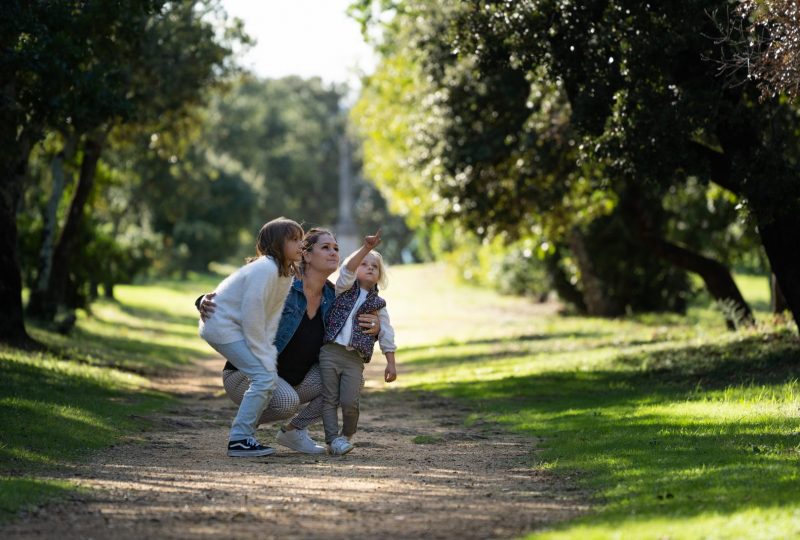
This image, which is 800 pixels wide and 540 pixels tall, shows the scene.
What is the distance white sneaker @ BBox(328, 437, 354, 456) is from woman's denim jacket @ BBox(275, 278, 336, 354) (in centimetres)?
86

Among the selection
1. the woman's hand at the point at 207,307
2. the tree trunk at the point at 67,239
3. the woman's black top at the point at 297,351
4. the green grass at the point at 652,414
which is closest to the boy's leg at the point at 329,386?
the woman's black top at the point at 297,351

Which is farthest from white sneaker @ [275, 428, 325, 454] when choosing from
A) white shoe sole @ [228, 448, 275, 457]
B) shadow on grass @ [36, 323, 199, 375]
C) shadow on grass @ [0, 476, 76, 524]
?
shadow on grass @ [36, 323, 199, 375]

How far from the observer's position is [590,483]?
8.02 m

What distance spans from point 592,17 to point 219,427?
6.69 metres

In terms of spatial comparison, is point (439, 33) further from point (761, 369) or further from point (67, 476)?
point (67, 476)

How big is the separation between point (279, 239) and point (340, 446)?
1.81 m

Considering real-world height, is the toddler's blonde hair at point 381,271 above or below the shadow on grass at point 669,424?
above

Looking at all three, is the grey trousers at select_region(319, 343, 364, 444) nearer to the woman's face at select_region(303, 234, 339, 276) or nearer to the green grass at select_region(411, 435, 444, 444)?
the woman's face at select_region(303, 234, 339, 276)

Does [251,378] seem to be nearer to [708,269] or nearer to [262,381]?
[262,381]

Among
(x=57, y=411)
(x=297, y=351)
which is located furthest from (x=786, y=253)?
(x=57, y=411)

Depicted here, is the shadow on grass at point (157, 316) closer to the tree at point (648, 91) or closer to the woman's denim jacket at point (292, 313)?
the tree at point (648, 91)

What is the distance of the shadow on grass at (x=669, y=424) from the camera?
7211mm

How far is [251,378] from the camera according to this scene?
9078 mm

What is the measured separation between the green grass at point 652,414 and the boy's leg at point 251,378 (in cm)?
220
